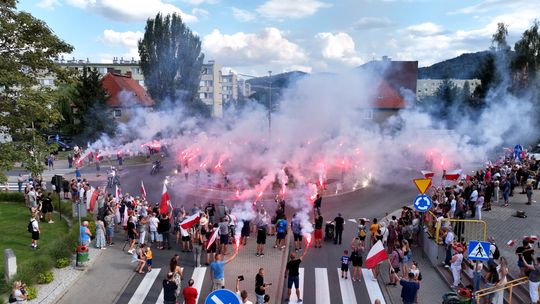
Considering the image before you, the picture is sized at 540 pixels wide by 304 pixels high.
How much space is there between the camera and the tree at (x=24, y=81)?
11.9 m

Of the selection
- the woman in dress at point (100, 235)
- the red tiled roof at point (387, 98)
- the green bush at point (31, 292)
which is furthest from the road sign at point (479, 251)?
the red tiled roof at point (387, 98)

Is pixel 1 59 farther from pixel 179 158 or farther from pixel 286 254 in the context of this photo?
pixel 179 158

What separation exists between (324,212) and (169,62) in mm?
31680

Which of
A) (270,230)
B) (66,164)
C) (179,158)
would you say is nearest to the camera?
(270,230)

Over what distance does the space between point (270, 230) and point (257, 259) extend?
2694 mm

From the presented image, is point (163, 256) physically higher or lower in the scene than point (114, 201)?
lower

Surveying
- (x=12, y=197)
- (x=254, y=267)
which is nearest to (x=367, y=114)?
(x=254, y=267)

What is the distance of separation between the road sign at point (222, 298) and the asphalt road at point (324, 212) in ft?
21.2

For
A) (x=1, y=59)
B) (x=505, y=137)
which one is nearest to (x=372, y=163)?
(x=505, y=137)

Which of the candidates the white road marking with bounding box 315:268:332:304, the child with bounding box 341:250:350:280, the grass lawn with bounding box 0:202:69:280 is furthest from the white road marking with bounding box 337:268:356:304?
the grass lawn with bounding box 0:202:69:280

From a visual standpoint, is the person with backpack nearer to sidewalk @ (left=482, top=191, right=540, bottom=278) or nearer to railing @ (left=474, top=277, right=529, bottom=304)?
railing @ (left=474, top=277, right=529, bottom=304)

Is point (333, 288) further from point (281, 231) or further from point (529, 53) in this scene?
point (529, 53)

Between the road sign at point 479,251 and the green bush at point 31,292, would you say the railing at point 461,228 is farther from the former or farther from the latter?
the green bush at point 31,292

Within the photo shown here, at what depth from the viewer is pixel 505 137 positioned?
117 ft
